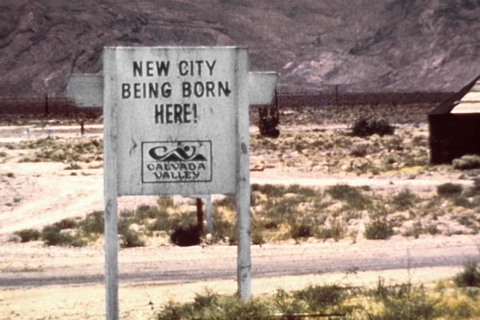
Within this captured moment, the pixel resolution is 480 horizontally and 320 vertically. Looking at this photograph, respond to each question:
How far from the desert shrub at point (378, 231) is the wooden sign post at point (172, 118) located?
973cm

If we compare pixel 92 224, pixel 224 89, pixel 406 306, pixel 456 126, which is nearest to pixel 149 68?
pixel 224 89

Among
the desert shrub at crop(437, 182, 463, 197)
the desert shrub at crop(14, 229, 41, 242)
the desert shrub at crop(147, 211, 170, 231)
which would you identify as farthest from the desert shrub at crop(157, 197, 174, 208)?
the desert shrub at crop(437, 182, 463, 197)

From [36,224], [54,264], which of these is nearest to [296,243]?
[54,264]

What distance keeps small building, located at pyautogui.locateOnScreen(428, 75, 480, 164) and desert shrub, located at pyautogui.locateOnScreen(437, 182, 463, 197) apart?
17.5ft

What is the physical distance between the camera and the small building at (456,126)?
102ft

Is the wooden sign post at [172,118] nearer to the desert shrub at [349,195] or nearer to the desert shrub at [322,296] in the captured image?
the desert shrub at [322,296]

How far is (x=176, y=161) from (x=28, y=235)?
11.7 meters

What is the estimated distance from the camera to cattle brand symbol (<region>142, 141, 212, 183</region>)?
8352 mm

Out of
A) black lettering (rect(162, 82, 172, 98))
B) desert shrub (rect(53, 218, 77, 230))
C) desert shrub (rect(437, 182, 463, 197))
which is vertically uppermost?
black lettering (rect(162, 82, 172, 98))

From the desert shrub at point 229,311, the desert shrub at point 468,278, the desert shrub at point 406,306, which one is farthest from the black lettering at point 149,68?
the desert shrub at point 468,278

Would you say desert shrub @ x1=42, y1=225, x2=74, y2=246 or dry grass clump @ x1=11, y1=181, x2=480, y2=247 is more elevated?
dry grass clump @ x1=11, y1=181, x2=480, y2=247

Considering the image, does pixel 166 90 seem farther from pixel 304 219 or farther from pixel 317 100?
pixel 317 100

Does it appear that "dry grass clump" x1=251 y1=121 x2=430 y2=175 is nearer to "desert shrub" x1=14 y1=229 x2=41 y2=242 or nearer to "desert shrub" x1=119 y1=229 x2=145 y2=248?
"desert shrub" x1=14 y1=229 x2=41 y2=242

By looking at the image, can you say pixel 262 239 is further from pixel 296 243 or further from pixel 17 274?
pixel 17 274
